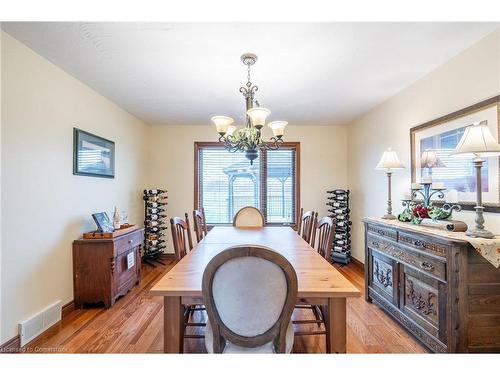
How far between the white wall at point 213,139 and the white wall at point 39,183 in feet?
5.15

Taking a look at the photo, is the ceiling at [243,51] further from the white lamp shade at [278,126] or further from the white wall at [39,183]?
the white lamp shade at [278,126]

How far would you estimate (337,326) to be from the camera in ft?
4.10

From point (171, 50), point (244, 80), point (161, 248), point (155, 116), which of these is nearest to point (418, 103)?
point (244, 80)

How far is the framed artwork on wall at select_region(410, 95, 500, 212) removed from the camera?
1824mm

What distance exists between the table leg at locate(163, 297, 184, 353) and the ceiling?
1.79 meters

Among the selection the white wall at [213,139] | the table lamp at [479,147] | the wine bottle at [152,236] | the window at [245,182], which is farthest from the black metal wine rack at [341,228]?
the wine bottle at [152,236]

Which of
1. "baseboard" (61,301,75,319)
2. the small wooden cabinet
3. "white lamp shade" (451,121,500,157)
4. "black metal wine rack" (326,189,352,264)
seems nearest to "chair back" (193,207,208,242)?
the small wooden cabinet

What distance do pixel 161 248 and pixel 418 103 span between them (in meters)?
4.31

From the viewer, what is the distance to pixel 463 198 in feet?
6.82

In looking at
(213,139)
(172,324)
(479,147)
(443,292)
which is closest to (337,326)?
(172,324)

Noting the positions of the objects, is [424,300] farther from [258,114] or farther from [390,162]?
[258,114]
